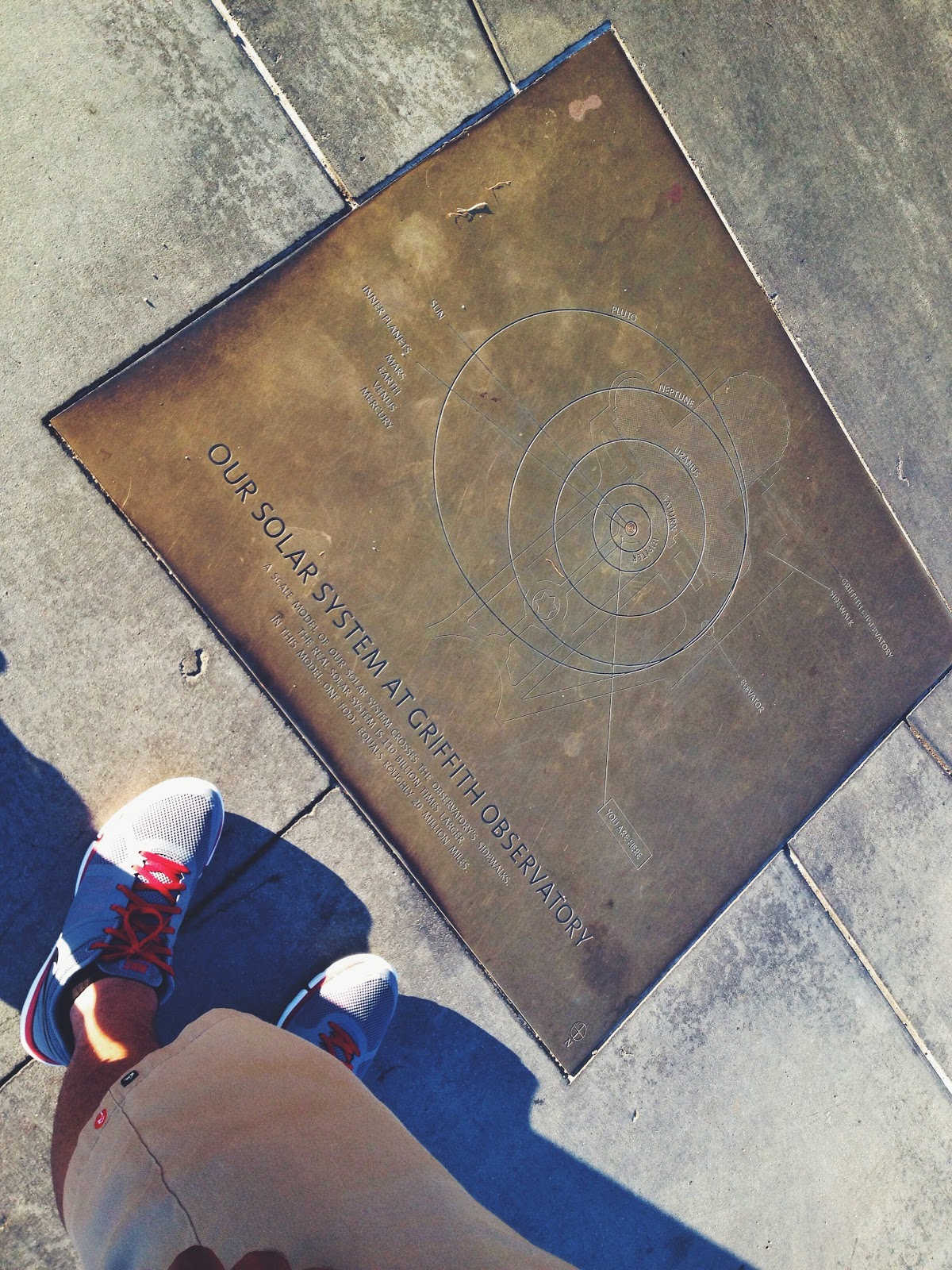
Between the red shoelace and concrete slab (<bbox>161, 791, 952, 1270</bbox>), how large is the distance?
0.13 meters

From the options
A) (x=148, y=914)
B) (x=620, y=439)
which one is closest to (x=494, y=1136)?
(x=148, y=914)

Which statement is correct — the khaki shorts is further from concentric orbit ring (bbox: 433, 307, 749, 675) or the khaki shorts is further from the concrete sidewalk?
concentric orbit ring (bbox: 433, 307, 749, 675)

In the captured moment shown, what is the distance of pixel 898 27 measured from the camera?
8.56 feet

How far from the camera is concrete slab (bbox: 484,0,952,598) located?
2.46 m

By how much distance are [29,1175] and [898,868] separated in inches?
114

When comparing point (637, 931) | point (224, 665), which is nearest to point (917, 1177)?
point (637, 931)

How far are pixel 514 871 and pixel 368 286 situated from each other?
71.0 inches

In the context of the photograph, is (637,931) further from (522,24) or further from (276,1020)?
(522,24)

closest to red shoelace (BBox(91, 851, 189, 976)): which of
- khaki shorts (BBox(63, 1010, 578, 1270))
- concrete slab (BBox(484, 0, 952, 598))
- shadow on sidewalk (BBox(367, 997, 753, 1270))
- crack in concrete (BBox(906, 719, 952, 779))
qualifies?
khaki shorts (BBox(63, 1010, 578, 1270))

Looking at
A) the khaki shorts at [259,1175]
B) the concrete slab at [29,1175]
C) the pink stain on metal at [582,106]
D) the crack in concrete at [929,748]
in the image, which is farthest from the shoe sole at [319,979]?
the pink stain on metal at [582,106]

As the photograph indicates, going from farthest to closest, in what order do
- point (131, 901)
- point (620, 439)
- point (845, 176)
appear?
point (845, 176), point (620, 439), point (131, 901)

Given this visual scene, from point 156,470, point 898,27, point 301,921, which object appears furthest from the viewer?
point 898,27

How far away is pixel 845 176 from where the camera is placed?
259 cm

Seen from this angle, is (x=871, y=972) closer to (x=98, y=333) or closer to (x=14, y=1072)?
(x=14, y=1072)
